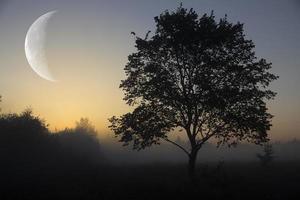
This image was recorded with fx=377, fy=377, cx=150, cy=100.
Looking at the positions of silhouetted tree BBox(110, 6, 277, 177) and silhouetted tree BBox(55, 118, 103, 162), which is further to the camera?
silhouetted tree BBox(55, 118, 103, 162)

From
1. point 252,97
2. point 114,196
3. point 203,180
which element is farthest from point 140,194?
point 252,97

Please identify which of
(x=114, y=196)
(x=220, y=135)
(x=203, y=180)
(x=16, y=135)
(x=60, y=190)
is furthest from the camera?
(x=16, y=135)

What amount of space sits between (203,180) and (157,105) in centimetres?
691

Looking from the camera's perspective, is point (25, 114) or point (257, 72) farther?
point (25, 114)

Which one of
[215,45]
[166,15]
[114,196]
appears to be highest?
[166,15]

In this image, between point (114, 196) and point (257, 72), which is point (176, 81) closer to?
point (257, 72)

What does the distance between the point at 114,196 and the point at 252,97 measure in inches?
545

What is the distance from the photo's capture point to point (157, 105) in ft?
100

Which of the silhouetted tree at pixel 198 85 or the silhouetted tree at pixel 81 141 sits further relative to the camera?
the silhouetted tree at pixel 81 141

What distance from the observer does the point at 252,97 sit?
97.5 ft

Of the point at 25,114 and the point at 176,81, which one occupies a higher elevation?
the point at 25,114

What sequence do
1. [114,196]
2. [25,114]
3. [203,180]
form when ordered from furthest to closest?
[25,114] → [203,180] → [114,196]

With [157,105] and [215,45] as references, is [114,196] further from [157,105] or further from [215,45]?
[215,45]

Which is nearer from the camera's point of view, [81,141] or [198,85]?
[198,85]
